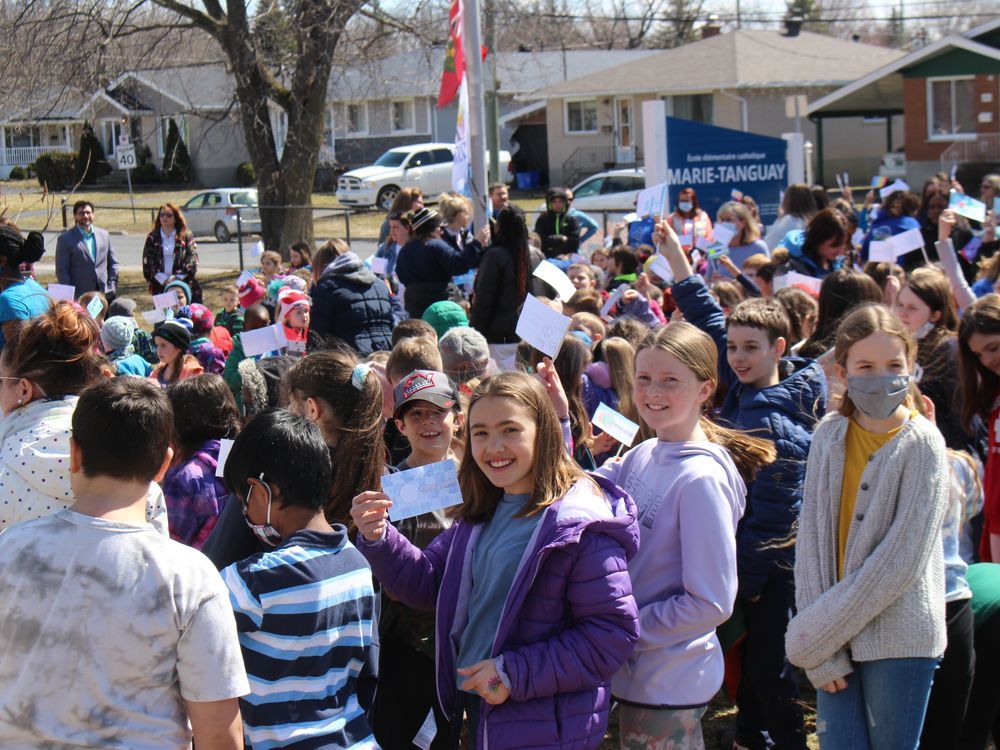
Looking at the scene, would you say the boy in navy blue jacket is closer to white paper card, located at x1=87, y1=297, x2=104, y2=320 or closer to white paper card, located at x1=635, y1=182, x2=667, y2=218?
white paper card, located at x1=635, y1=182, x2=667, y2=218

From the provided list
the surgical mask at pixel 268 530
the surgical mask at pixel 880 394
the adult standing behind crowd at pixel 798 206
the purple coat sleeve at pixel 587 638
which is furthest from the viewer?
the adult standing behind crowd at pixel 798 206

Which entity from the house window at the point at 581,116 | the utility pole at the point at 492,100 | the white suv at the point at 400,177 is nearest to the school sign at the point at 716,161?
the utility pole at the point at 492,100

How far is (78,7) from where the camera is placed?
60.1 feet

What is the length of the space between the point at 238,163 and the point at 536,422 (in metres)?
52.8

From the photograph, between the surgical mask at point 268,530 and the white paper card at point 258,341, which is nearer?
the surgical mask at point 268,530

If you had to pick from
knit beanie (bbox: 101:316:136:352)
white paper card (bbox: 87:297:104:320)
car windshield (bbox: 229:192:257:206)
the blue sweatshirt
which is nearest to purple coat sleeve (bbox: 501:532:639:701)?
the blue sweatshirt

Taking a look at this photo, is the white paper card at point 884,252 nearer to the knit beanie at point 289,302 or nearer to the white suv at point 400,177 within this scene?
the knit beanie at point 289,302

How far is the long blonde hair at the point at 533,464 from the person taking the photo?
3312 millimetres

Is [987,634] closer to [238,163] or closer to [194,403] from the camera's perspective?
[194,403]

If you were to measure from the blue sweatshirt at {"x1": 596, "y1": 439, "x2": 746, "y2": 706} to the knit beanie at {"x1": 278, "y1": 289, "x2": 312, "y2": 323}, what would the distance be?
4.77 metres

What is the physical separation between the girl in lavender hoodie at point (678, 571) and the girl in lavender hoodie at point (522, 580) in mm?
233

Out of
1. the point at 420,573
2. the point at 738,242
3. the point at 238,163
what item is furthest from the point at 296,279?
the point at 238,163

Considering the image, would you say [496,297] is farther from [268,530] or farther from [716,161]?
[716,161]

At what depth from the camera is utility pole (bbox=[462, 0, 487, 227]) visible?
11.3m
